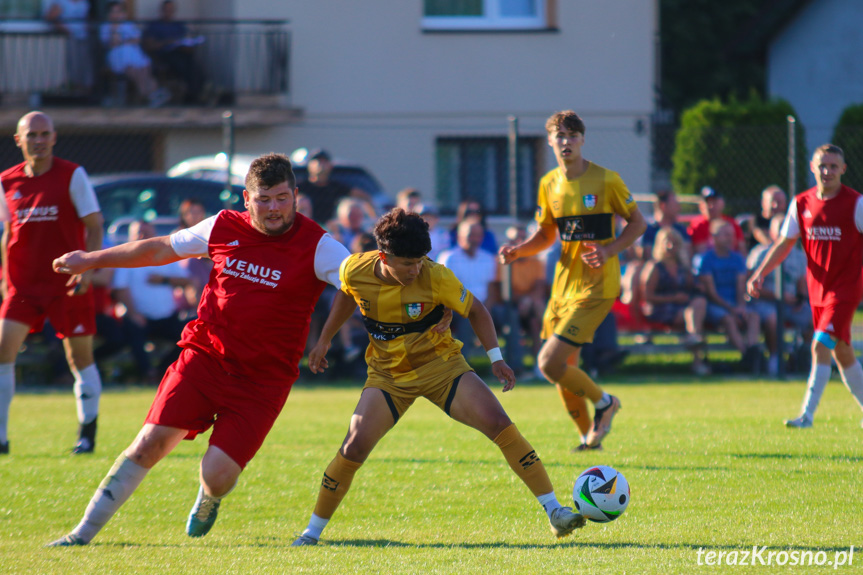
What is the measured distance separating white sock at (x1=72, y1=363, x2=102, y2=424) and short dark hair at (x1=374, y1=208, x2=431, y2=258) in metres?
3.79

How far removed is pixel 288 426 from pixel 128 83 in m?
11.2

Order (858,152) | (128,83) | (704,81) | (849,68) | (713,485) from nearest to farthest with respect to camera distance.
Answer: (713,485), (858,152), (128,83), (849,68), (704,81)

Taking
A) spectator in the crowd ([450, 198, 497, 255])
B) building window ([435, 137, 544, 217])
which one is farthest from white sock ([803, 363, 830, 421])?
building window ([435, 137, 544, 217])

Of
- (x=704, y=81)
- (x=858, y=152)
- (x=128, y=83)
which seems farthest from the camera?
(x=704, y=81)

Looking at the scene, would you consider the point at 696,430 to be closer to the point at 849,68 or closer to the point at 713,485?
the point at 713,485

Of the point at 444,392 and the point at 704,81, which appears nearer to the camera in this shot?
the point at 444,392

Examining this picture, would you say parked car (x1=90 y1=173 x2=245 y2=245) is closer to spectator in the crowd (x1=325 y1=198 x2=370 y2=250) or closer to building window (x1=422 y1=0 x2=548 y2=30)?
spectator in the crowd (x1=325 y1=198 x2=370 y2=250)

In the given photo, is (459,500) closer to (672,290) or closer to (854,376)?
(854,376)

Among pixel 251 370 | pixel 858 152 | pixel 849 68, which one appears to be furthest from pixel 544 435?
pixel 849 68

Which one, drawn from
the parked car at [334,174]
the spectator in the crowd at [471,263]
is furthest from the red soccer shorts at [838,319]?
the parked car at [334,174]

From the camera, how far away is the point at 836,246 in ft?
27.1

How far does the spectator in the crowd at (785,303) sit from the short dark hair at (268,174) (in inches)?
343

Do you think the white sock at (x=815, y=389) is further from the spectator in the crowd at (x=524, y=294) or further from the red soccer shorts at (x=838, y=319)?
the spectator in the crowd at (x=524, y=294)

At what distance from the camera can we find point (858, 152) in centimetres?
1405
